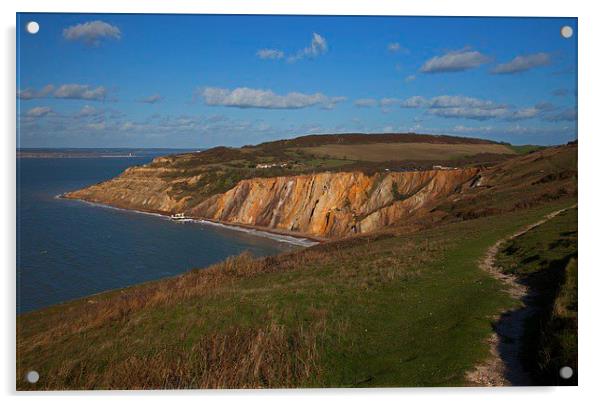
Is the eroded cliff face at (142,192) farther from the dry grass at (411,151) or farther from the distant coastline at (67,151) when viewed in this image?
the distant coastline at (67,151)

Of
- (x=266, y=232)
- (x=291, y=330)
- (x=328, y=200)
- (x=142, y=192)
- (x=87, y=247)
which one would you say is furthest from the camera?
(x=142, y=192)

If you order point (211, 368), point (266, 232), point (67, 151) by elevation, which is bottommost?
point (266, 232)

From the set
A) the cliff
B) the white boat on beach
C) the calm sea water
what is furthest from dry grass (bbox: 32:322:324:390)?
the white boat on beach

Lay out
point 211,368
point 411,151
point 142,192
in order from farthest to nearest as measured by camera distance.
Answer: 1. point 142,192
2. point 411,151
3. point 211,368

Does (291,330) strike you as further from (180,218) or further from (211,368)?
(180,218)

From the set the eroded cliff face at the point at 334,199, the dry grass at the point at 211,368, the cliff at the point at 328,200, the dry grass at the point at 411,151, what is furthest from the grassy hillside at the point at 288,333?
the dry grass at the point at 411,151

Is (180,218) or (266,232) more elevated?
(180,218)

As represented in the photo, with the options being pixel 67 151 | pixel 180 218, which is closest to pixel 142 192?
pixel 180 218
